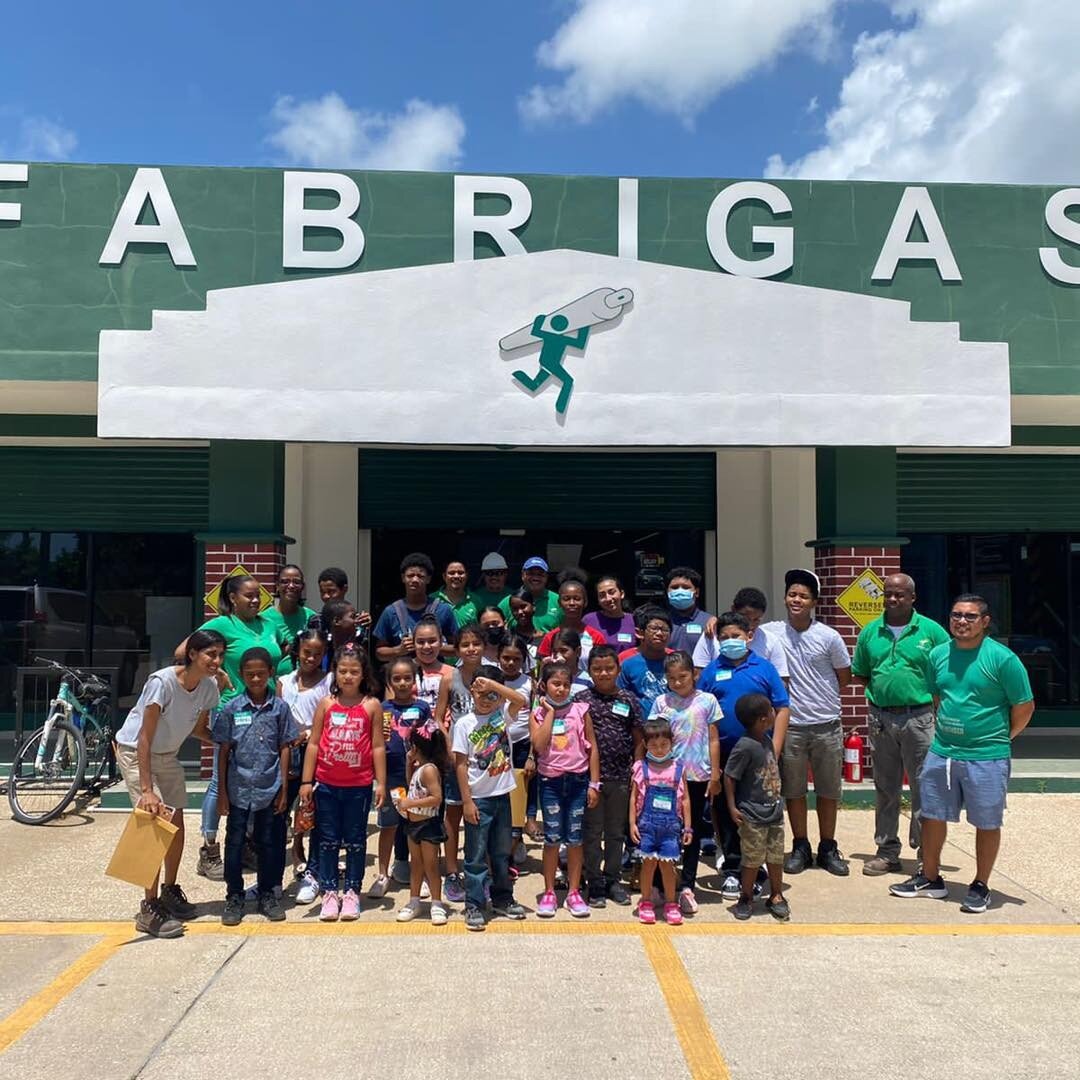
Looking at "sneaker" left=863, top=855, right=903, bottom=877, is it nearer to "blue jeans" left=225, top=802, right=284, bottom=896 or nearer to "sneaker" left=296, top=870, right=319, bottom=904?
"sneaker" left=296, top=870, right=319, bottom=904

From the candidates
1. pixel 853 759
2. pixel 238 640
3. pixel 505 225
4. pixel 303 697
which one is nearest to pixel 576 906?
pixel 303 697

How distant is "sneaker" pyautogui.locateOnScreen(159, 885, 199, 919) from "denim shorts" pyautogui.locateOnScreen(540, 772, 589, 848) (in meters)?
1.96

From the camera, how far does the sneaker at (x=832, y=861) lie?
657 cm

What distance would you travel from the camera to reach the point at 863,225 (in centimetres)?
1045

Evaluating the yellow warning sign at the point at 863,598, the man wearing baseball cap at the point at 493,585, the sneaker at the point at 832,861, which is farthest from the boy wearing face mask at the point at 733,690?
the yellow warning sign at the point at 863,598

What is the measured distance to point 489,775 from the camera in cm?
552

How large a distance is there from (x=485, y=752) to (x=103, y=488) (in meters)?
7.66

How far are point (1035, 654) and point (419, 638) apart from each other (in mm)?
9109

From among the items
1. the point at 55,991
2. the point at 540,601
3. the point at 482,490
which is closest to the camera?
the point at 55,991

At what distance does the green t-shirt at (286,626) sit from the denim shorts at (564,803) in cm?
200

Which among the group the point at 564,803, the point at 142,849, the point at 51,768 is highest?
the point at 564,803

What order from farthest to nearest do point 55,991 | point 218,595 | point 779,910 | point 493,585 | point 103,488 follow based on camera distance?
point 103,488
point 218,595
point 493,585
point 779,910
point 55,991

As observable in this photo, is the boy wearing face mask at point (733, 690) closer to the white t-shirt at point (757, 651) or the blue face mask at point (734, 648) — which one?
the blue face mask at point (734, 648)

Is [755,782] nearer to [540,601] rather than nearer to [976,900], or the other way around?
[976,900]
